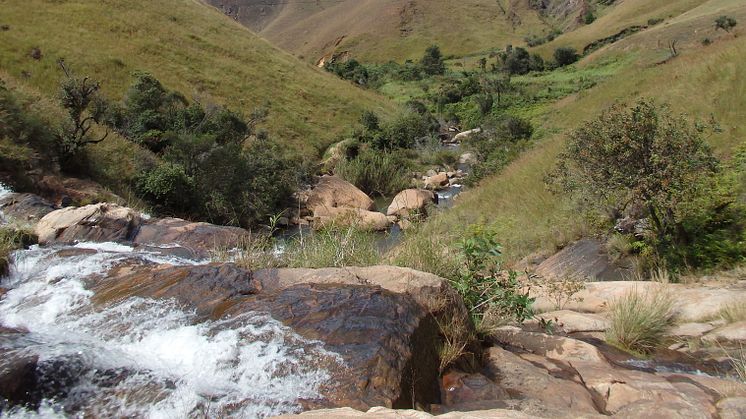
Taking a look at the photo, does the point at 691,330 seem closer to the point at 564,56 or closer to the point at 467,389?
the point at 467,389

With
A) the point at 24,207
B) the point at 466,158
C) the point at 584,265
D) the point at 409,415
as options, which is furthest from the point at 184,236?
the point at 466,158

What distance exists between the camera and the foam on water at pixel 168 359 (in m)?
3.47

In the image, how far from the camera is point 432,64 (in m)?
89.2

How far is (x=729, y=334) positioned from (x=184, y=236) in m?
9.80

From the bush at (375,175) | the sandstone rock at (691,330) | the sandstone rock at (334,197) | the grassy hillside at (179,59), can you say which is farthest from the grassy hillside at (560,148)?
the grassy hillside at (179,59)

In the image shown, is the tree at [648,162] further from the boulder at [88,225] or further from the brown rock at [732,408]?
the boulder at [88,225]

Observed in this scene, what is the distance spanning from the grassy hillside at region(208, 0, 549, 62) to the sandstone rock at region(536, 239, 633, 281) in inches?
4208

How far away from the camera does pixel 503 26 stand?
134875 mm

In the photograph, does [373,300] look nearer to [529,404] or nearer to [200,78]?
[529,404]

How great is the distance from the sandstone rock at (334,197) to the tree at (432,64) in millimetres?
62842

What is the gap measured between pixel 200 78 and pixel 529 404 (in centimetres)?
3848

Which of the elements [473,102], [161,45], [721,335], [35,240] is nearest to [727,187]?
[721,335]

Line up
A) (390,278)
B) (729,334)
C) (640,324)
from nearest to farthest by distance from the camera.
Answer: (390,278), (729,334), (640,324)

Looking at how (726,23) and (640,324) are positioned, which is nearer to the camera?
(640,324)
